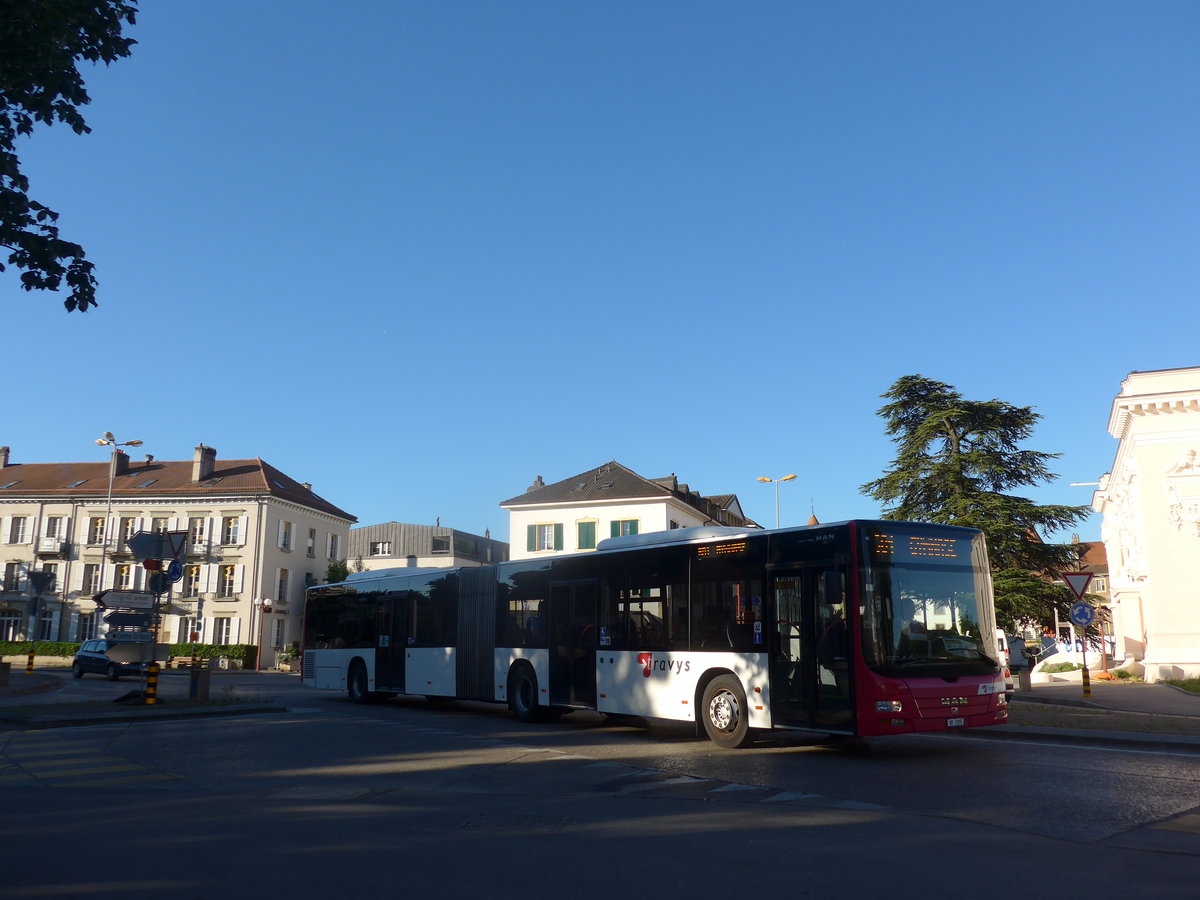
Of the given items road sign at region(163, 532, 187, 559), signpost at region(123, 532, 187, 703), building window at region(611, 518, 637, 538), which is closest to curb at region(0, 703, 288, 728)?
signpost at region(123, 532, 187, 703)

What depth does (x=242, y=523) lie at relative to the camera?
194 ft

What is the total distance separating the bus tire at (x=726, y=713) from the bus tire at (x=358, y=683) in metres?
11.3

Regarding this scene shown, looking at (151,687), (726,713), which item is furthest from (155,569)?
(726,713)

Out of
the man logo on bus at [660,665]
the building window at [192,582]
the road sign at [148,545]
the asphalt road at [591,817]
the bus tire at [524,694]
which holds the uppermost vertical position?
the building window at [192,582]

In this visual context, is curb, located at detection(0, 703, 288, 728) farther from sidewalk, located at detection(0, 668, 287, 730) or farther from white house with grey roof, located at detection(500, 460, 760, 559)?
white house with grey roof, located at detection(500, 460, 760, 559)

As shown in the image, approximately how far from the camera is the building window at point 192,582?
58.6 metres

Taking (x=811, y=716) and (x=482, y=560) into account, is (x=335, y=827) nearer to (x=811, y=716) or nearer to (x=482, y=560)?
(x=811, y=716)

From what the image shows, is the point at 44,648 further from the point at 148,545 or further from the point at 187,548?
the point at 148,545

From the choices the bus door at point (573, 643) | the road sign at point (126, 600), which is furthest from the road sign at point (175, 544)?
the bus door at point (573, 643)

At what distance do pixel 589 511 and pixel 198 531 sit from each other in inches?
928

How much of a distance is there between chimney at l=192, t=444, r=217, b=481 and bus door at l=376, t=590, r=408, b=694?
43822mm

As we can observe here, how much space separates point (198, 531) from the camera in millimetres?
59688

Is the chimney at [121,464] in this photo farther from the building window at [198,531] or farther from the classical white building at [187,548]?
the building window at [198,531]

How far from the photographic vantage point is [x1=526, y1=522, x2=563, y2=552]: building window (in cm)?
6088
